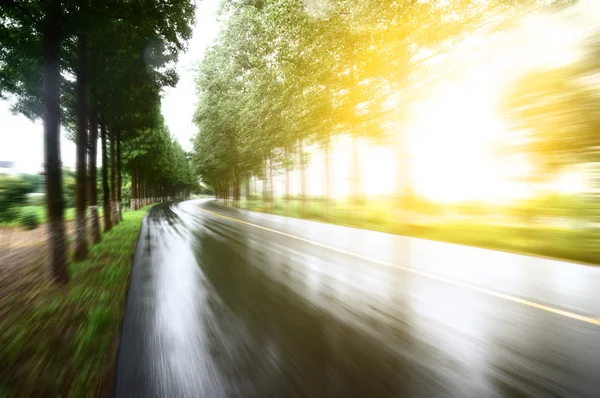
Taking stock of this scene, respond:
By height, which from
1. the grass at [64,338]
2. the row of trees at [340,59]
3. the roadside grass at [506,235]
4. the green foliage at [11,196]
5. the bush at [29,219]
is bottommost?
the grass at [64,338]

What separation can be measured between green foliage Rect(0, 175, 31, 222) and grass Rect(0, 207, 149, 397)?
133 centimetres

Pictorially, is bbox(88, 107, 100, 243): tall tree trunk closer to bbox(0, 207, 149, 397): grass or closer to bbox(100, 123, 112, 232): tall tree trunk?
bbox(100, 123, 112, 232): tall tree trunk

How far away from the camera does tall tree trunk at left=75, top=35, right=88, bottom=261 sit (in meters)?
7.77

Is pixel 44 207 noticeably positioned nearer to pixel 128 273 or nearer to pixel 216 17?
pixel 128 273

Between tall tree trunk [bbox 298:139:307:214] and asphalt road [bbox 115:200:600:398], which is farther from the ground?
tall tree trunk [bbox 298:139:307:214]

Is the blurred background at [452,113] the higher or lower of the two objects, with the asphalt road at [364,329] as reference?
higher

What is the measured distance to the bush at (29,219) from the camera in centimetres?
486

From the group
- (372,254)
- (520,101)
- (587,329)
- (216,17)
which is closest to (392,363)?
(587,329)

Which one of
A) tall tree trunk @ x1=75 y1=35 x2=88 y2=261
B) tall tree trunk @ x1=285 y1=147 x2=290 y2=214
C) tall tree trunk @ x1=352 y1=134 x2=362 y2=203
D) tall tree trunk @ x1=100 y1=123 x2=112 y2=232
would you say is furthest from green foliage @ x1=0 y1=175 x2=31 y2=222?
tall tree trunk @ x1=285 y1=147 x2=290 y2=214

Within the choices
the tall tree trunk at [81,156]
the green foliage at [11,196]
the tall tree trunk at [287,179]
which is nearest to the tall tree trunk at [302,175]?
the tall tree trunk at [287,179]

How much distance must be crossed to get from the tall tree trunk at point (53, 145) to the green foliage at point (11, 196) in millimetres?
797

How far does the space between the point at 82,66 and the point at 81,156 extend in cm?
225

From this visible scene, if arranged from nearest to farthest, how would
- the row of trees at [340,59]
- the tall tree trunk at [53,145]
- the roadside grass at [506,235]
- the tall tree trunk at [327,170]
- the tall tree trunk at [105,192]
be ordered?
the tall tree trunk at [53,145] → the roadside grass at [506,235] → the row of trees at [340,59] → the tall tree trunk at [105,192] → the tall tree trunk at [327,170]

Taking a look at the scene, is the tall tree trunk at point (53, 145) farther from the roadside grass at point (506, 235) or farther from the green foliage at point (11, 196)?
the roadside grass at point (506, 235)
